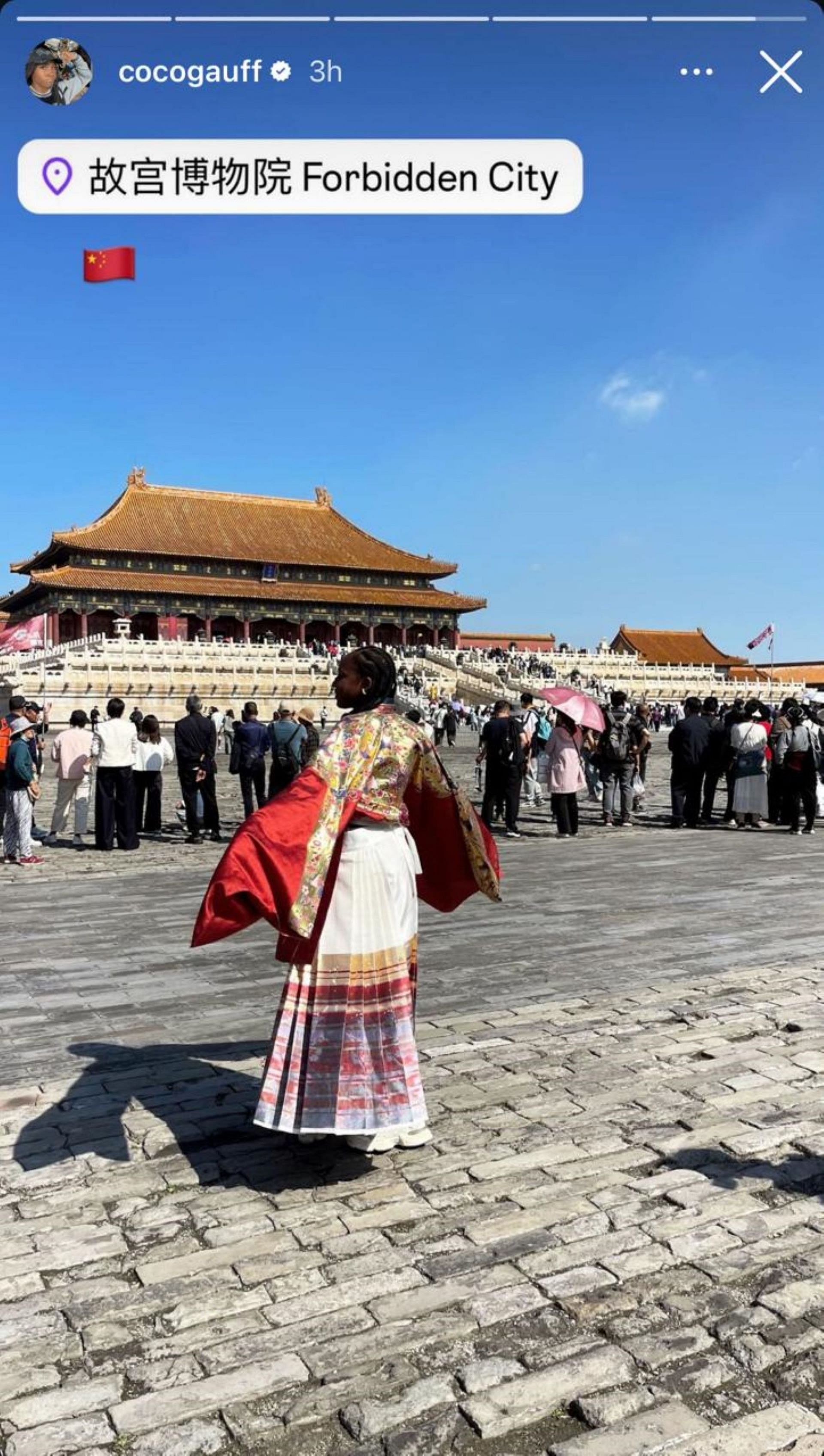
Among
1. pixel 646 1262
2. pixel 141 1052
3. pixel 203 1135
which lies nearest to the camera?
pixel 646 1262

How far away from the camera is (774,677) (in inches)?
2258

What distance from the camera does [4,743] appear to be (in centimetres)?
928

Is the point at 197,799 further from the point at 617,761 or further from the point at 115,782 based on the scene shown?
the point at 617,761

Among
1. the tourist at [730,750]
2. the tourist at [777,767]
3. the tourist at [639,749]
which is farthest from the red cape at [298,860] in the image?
the tourist at [730,750]

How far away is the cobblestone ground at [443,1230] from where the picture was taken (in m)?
2.12

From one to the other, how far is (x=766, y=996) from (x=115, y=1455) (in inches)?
153

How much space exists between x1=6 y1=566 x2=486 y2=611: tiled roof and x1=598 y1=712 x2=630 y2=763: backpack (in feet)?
118

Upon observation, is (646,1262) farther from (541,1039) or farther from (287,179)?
(287,179)

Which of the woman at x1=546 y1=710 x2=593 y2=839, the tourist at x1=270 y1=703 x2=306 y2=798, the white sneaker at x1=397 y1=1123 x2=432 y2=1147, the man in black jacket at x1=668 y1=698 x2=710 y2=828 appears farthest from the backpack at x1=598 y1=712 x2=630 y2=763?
the white sneaker at x1=397 y1=1123 x2=432 y2=1147

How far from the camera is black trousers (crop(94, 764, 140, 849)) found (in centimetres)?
1053

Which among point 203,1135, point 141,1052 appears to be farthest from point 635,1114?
point 141,1052

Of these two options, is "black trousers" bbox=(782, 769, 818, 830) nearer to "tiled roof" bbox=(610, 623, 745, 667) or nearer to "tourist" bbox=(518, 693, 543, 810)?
"tourist" bbox=(518, 693, 543, 810)

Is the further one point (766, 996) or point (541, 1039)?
point (766, 996)

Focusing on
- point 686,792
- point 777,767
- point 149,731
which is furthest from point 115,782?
point 777,767
